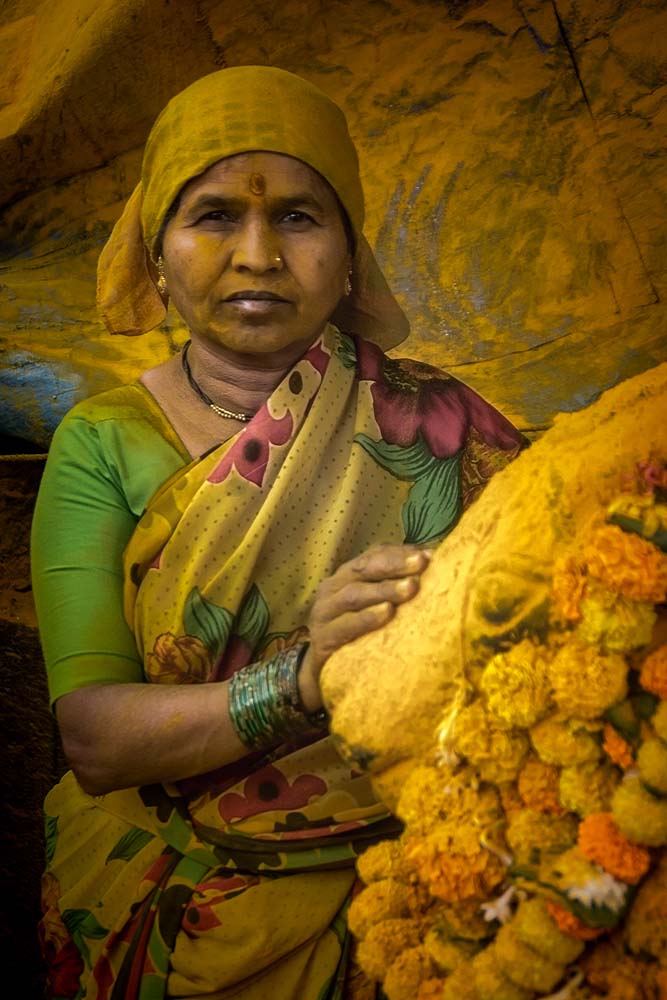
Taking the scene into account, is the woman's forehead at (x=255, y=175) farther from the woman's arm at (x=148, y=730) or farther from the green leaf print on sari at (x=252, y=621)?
the woman's arm at (x=148, y=730)

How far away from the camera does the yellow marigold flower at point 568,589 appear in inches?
40.1

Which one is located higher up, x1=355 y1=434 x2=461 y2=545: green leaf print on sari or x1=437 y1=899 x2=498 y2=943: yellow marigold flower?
x1=355 y1=434 x2=461 y2=545: green leaf print on sari

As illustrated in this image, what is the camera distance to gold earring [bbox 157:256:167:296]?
136 cm

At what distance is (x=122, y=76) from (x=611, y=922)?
4.92ft

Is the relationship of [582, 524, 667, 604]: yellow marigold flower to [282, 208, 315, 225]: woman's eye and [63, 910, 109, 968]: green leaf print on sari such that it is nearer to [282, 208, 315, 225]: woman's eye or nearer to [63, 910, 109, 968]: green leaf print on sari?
[282, 208, 315, 225]: woman's eye

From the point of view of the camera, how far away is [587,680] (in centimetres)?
100

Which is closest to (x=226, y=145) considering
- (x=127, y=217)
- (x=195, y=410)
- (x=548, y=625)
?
(x=127, y=217)

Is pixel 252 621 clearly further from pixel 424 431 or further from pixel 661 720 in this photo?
pixel 661 720

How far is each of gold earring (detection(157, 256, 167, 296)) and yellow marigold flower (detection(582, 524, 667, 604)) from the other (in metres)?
0.68

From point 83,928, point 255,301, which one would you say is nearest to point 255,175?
point 255,301

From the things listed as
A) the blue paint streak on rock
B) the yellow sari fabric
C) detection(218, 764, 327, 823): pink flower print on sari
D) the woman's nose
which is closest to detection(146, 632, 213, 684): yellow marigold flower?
the yellow sari fabric

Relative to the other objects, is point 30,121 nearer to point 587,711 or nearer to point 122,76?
point 122,76

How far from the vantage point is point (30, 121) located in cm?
184

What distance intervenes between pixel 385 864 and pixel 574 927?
22 cm
